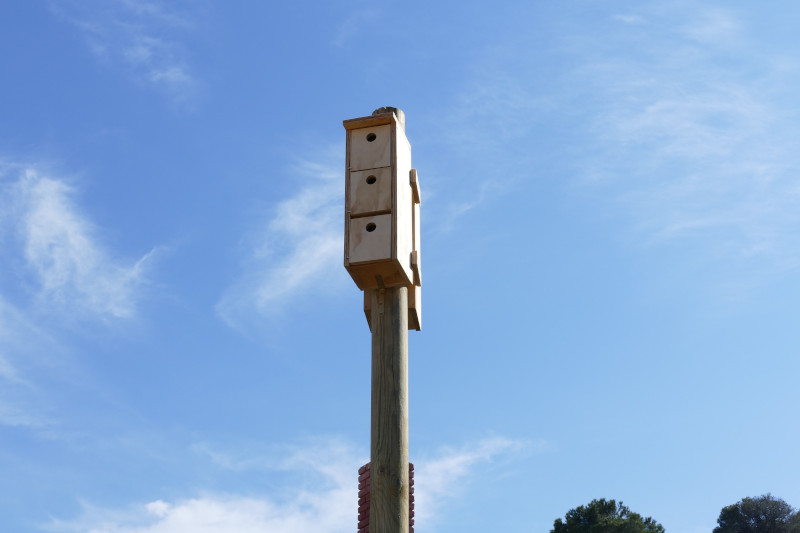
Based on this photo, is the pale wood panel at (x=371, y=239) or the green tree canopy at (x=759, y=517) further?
the green tree canopy at (x=759, y=517)

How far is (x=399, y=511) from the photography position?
5.14 m

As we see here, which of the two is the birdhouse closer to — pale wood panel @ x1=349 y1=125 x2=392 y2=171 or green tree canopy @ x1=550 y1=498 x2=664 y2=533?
pale wood panel @ x1=349 y1=125 x2=392 y2=171

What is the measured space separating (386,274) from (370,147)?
0.86 metres

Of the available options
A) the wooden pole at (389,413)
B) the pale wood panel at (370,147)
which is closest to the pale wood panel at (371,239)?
the wooden pole at (389,413)

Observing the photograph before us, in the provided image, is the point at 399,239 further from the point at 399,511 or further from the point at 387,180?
the point at 399,511

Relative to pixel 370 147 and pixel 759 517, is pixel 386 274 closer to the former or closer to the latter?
pixel 370 147

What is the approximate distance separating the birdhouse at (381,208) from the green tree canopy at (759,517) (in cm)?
2856

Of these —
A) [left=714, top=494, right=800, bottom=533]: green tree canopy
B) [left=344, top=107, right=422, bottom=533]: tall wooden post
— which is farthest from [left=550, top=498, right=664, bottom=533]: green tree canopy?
[left=344, top=107, right=422, bottom=533]: tall wooden post

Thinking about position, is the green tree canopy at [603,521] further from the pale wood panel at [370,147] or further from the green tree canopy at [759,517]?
the pale wood panel at [370,147]

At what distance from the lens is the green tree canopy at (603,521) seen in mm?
30031

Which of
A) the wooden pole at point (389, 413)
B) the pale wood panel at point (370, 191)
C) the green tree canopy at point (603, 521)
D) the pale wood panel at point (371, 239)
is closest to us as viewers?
the wooden pole at point (389, 413)

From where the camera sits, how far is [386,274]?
579cm

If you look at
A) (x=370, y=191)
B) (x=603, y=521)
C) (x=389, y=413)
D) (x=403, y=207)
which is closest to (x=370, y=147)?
(x=370, y=191)

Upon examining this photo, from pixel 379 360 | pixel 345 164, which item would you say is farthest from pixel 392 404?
pixel 345 164
